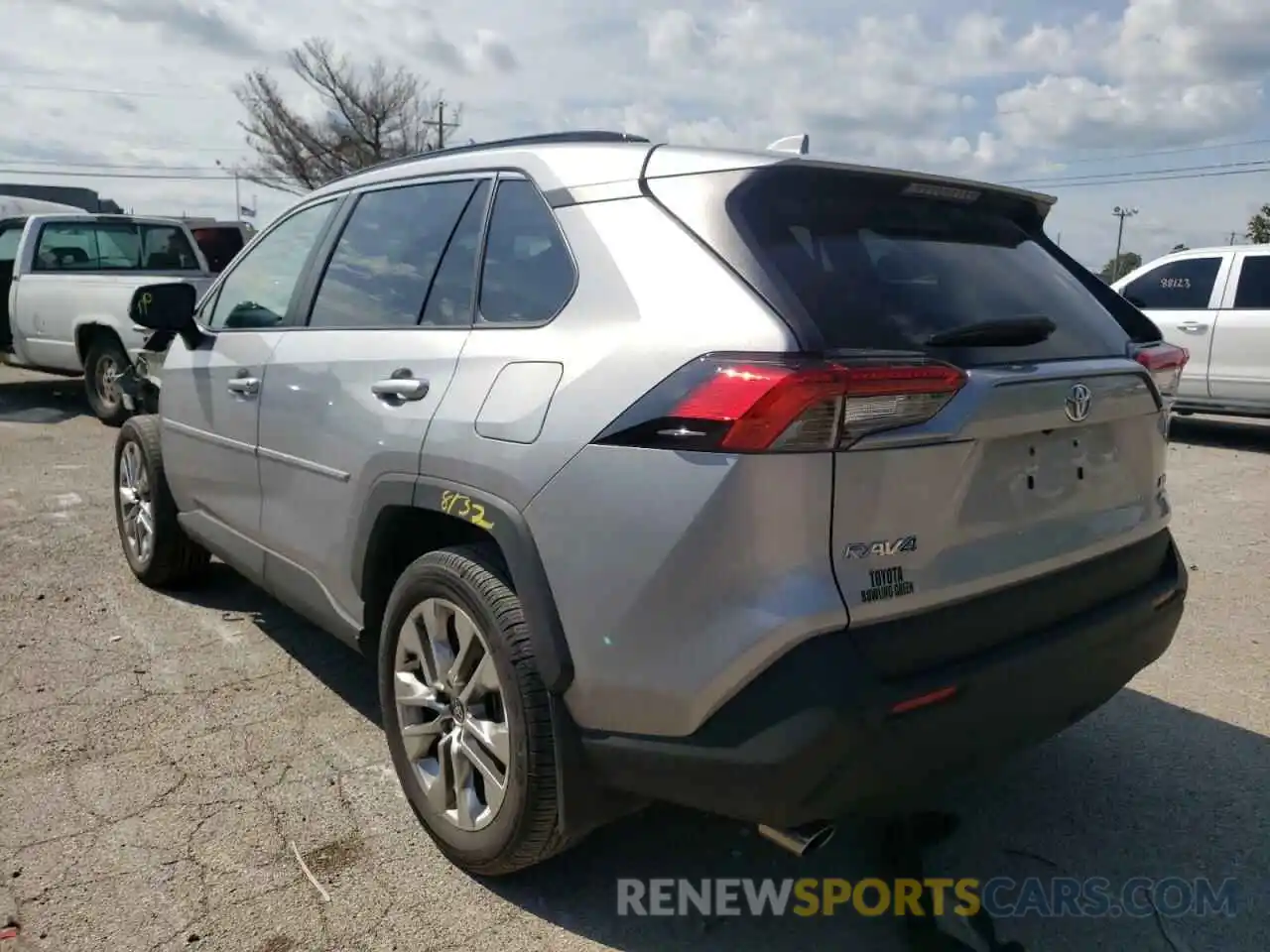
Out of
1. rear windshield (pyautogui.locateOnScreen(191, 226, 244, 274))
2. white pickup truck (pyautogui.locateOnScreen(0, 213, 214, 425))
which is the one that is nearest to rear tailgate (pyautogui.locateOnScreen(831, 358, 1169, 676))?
white pickup truck (pyautogui.locateOnScreen(0, 213, 214, 425))

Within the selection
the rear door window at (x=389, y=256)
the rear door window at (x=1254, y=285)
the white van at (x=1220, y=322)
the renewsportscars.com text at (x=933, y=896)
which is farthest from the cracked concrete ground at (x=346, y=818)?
the rear door window at (x=1254, y=285)

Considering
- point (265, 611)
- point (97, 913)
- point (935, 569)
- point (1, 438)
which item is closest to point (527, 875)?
point (97, 913)

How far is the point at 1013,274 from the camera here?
2643 millimetres

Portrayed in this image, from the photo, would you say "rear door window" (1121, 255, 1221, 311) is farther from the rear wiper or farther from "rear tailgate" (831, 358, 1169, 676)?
the rear wiper

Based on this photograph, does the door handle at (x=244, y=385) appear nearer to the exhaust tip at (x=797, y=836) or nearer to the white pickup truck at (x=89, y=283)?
the exhaust tip at (x=797, y=836)

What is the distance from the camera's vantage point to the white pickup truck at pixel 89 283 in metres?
9.72

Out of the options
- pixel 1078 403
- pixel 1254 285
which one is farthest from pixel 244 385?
pixel 1254 285

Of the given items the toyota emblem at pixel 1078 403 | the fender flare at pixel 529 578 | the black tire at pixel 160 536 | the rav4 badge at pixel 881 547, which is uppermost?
the toyota emblem at pixel 1078 403

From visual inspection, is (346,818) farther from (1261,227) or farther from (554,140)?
(1261,227)

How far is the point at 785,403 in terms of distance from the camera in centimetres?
196

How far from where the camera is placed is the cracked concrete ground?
8.16 feet

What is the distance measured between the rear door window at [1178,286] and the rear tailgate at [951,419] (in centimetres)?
764

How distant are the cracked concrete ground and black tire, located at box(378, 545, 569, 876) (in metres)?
0.14

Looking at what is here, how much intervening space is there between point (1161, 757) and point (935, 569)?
1.77m
